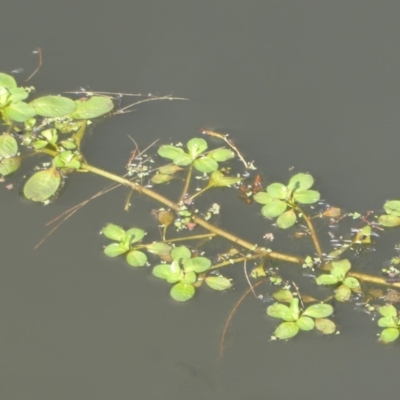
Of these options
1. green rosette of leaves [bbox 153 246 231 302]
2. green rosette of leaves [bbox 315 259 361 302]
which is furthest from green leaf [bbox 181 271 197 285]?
green rosette of leaves [bbox 315 259 361 302]

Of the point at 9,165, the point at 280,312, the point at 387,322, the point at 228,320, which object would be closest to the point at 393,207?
the point at 387,322

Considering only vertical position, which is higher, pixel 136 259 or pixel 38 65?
pixel 38 65

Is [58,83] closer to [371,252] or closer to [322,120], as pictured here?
[322,120]

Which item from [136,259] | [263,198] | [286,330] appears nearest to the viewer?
[286,330]

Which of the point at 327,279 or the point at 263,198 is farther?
the point at 263,198

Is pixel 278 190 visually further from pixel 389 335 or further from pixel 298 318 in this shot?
pixel 389 335
